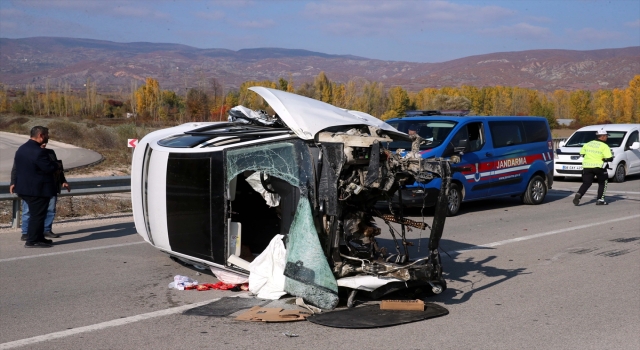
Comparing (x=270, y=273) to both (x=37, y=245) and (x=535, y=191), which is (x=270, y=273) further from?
(x=535, y=191)

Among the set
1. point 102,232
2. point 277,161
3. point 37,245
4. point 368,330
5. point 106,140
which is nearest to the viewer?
point 368,330

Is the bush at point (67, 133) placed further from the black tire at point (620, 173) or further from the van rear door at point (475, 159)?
the van rear door at point (475, 159)

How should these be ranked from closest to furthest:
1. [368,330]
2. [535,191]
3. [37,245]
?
[368,330] < [37,245] < [535,191]

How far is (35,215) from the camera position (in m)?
9.70

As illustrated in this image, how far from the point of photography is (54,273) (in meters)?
8.21

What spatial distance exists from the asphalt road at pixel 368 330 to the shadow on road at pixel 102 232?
2 centimetres

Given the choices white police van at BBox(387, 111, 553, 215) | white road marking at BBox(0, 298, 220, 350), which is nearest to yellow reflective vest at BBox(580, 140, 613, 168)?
white police van at BBox(387, 111, 553, 215)

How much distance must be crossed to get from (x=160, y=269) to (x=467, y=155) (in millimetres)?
7552

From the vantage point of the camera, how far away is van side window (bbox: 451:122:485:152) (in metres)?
13.9

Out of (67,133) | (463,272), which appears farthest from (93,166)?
(67,133)

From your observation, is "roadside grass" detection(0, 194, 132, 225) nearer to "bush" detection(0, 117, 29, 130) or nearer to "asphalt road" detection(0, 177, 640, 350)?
"asphalt road" detection(0, 177, 640, 350)

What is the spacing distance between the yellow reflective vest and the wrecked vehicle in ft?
31.3

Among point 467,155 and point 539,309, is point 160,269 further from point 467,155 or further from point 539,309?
point 467,155

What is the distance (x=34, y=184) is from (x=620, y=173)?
18476mm
